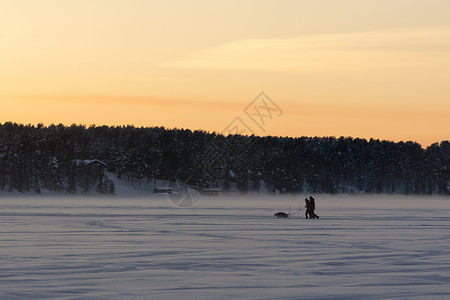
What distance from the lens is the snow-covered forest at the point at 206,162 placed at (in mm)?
139000

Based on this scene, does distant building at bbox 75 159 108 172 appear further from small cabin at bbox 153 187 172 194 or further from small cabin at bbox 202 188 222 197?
small cabin at bbox 202 188 222 197

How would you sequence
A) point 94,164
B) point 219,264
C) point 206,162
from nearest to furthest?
point 219,264 < point 94,164 < point 206,162

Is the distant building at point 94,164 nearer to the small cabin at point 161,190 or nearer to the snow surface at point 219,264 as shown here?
the small cabin at point 161,190

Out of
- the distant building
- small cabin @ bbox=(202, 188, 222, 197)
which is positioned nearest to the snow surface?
small cabin @ bbox=(202, 188, 222, 197)

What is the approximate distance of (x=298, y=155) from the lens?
180 metres

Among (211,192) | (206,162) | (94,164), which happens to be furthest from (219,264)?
(206,162)

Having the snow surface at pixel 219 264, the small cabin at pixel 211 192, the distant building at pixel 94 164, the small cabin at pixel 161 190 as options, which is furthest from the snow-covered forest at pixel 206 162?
the snow surface at pixel 219 264

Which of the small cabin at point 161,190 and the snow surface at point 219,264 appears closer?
the snow surface at point 219,264

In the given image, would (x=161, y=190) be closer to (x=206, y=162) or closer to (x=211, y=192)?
(x=211, y=192)

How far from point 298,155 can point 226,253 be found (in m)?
161

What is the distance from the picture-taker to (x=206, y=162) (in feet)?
537

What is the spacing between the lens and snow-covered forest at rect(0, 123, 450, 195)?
13900 cm

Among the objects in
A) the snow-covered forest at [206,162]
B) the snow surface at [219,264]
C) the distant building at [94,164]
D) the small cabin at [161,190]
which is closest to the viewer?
the snow surface at [219,264]

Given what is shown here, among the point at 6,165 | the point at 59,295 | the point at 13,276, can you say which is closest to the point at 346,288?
the point at 59,295
